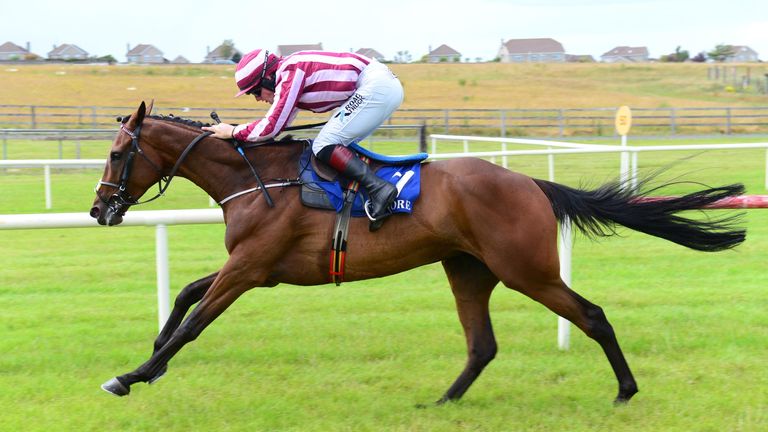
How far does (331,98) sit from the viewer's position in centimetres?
455

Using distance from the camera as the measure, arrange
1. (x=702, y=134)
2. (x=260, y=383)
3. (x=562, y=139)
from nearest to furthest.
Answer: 1. (x=260, y=383)
2. (x=562, y=139)
3. (x=702, y=134)

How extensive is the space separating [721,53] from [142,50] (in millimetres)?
67391

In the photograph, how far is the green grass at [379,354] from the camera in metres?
4.16

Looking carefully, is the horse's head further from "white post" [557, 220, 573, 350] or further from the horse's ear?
"white post" [557, 220, 573, 350]

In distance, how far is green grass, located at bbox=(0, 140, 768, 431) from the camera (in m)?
4.16

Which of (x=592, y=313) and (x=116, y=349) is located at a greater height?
(x=592, y=313)

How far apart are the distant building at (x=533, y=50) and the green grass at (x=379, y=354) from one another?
100 m

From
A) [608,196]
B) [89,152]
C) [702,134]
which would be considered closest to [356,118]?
[608,196]

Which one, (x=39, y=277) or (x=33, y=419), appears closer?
(x=33, y=419)

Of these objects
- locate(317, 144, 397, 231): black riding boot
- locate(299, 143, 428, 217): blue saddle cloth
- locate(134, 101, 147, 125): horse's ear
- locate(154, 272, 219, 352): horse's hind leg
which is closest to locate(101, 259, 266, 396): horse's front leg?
locate(154, 272, 219, 352): horse's hind leg

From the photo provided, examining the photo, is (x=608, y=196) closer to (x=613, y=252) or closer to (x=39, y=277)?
(x=613, y=252)

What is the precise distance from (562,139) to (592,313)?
2737 cm

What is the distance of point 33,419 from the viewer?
4.04 metres

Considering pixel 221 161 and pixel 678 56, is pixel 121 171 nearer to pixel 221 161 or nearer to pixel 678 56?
pixel 221 161
